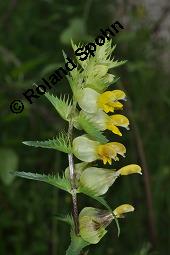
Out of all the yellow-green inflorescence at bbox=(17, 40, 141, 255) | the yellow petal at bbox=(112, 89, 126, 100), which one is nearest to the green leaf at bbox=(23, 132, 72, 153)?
the yellow-green inflorescence at bbox=(17, 40, 141, 255)

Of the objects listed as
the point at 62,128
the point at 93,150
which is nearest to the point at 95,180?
the point at 93,150

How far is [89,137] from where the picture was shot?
0.93m

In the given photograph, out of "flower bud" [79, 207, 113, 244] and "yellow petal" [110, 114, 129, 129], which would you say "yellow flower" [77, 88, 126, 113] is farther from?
"flower bud" [79, 207, 113, 244]

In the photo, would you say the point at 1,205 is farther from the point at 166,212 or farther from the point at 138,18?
the point at 138,18

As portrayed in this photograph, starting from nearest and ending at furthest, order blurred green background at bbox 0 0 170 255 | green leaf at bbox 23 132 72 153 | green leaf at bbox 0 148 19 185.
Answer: green leaf at bbox 23 132 72 153, green leaf at bbox 0 148 19 185, blurred green background at bbox 0 0 170 255

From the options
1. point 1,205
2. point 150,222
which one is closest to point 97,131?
point 150,222

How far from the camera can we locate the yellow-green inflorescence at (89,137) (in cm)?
87

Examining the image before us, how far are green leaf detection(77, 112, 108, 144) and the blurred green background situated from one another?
997mm

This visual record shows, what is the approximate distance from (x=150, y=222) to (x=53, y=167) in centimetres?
60

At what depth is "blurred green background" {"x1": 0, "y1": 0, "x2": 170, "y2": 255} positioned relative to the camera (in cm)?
A: 204

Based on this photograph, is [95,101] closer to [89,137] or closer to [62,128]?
[89,137]

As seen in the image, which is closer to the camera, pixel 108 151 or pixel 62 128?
pixel 108 151

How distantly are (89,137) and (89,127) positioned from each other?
0.21 ft

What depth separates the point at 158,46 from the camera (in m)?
2.81
